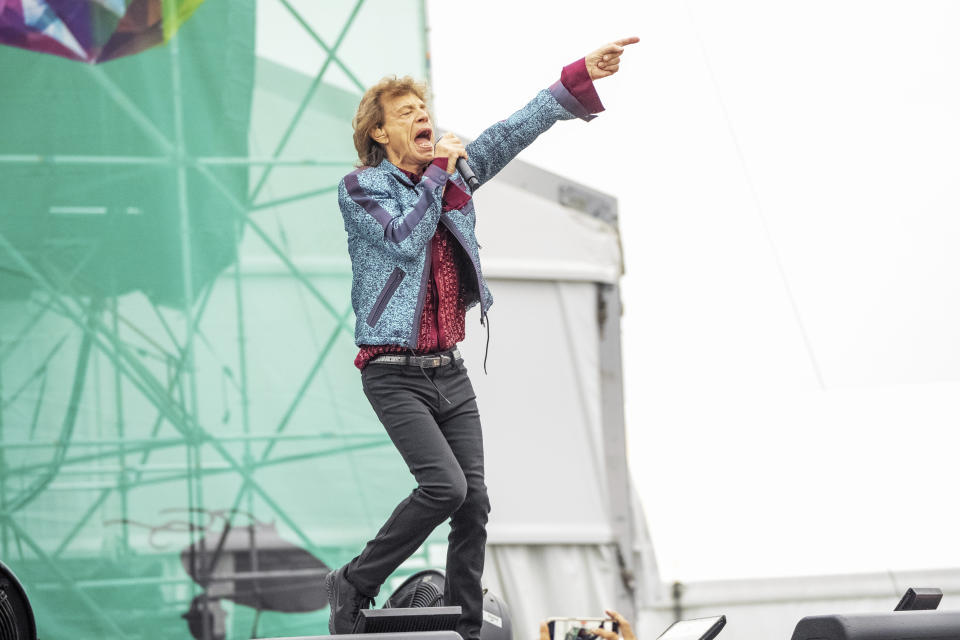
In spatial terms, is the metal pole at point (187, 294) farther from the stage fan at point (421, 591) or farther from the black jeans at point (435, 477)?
the black jeans at point (435, 477)

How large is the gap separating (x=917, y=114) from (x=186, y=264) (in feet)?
8.41

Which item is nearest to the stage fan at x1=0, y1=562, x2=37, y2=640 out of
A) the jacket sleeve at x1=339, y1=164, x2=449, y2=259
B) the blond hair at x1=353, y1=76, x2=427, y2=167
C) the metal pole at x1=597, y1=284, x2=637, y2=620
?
the jacket sleeve at x1=339, y1=164, x2=449, y2=259

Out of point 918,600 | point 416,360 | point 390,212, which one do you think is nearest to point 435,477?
point 416,360

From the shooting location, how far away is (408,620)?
1681 mm

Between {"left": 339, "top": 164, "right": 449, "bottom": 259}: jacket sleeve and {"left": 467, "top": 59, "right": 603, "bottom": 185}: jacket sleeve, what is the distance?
213 mm

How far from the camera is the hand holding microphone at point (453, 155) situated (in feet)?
6.12

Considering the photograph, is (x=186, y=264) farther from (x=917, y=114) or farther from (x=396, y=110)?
(x=917, y=114)

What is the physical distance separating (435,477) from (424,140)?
63 cm

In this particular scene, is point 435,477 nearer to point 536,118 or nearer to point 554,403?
point 536,118

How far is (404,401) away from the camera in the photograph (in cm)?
192

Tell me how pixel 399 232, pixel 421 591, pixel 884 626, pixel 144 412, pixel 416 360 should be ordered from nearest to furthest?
1. pixel 884 626
2. pixel 399 232
3. pixel 416 360
4. pixel 421 591
5. pixel 144 412

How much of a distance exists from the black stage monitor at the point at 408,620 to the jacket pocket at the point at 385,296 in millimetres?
521

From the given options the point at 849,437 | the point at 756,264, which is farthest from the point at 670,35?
the point at 849,437

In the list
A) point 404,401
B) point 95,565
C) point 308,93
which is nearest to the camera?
point 404,401
